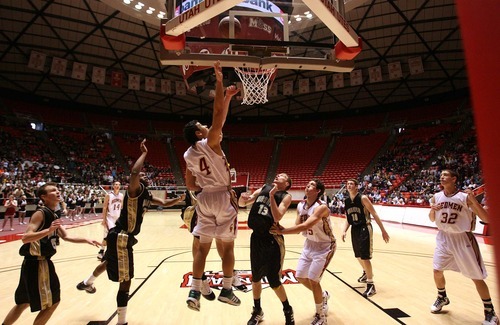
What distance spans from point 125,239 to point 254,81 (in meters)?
3.91

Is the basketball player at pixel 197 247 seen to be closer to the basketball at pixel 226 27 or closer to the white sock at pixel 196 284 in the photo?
the white sock at pixel 196 284

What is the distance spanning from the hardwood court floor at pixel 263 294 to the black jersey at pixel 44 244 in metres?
1.34

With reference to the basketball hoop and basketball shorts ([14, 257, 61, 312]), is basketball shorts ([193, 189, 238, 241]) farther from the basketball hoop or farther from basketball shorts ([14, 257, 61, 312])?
the basketball hoop

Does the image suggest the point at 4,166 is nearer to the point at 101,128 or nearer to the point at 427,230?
the point at 101,128

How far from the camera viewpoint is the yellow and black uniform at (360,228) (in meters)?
5.63

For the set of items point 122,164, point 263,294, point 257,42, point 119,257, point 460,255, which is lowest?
point 263,294

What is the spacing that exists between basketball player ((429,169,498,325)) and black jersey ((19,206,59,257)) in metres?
5.12

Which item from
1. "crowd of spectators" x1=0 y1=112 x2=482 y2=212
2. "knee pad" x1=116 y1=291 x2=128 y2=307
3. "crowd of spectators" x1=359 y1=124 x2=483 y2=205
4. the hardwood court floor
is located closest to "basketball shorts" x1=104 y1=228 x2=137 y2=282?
"knee pad" x1=116 y1=291 x2=128 y2=307

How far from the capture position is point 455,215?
4.69 meters

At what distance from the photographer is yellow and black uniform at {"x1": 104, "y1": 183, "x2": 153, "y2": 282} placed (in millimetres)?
4082

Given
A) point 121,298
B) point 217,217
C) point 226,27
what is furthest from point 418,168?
point 121,298

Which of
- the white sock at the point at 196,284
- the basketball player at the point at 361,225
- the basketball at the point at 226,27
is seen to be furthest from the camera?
the basketball player at the point at 361,225

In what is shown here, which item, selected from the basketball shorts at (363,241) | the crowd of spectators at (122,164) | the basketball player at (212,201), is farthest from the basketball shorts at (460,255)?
the crowd of spectators at (122,164)

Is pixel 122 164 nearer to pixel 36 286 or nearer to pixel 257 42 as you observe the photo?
pixel 257 42
